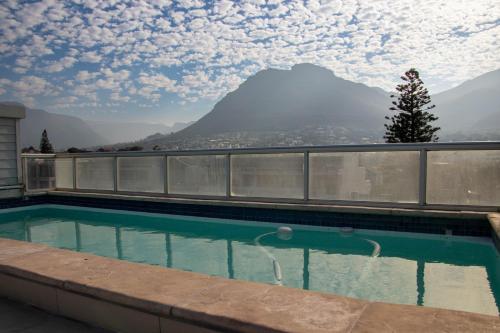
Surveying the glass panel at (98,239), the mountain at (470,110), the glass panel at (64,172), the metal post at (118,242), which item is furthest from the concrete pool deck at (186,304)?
the mountain at (470,110)

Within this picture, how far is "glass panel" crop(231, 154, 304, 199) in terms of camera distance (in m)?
7.81

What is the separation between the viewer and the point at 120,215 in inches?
378

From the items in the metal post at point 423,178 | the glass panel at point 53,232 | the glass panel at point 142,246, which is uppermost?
the metal post at point 423,178

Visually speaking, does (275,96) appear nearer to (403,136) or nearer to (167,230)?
(403,136)


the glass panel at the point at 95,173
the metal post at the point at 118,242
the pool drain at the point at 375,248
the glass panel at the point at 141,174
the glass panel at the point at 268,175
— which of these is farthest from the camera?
the glass panel at the point at 95,173

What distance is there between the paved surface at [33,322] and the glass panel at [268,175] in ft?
18.4

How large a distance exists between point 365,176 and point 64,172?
885 cm

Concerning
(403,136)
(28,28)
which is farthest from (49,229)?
(403,136)

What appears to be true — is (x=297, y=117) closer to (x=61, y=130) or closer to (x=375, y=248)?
(x=375, y=248)

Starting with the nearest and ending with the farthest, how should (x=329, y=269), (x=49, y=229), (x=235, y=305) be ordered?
(x=235, y=305) → (x=329, y=269) → (x=49, y=229)

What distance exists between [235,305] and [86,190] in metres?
9.93

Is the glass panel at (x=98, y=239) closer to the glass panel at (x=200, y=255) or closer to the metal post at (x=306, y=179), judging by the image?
the glass panel at (x=200, y=255)

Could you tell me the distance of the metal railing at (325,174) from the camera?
6.49 metres

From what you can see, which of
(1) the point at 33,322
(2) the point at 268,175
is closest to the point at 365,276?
(2) the point at 268,175
